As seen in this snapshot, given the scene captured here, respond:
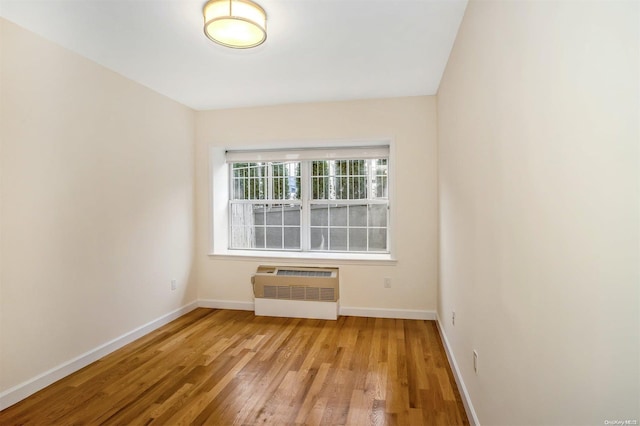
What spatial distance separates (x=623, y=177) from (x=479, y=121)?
1229mm

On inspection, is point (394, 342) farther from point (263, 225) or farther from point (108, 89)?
point (108, 89)

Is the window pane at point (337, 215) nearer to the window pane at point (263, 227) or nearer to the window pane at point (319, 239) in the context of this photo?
the window pane at point (319, 239)

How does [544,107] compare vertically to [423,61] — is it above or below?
below

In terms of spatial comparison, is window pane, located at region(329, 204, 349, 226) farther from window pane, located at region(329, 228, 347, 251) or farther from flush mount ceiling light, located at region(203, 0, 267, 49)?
flush mount ceiling light, located at region(203, 0, 267, 49)

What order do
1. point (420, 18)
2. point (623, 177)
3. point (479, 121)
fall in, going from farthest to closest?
point (420, 18) < point (479, 121) < point (623, 177)

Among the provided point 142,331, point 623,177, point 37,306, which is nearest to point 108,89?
point 37,306

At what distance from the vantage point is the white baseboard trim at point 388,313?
376 centimetres

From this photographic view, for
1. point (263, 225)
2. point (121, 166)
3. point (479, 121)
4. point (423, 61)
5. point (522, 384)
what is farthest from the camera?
point (263, 225)

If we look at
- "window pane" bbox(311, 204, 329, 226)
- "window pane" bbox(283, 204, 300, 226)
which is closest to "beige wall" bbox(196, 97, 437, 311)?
"window pane" bbox(311, 204, 329, 226)

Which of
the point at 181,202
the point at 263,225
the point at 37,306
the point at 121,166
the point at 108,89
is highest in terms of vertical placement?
the point at 108,89

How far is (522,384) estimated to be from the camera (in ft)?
3.86

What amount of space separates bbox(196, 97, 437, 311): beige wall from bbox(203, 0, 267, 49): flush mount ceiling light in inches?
69.0

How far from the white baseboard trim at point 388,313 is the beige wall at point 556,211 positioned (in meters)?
1.92

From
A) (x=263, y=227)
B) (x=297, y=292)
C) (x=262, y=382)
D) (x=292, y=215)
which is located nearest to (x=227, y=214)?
(x=263, y=227)
